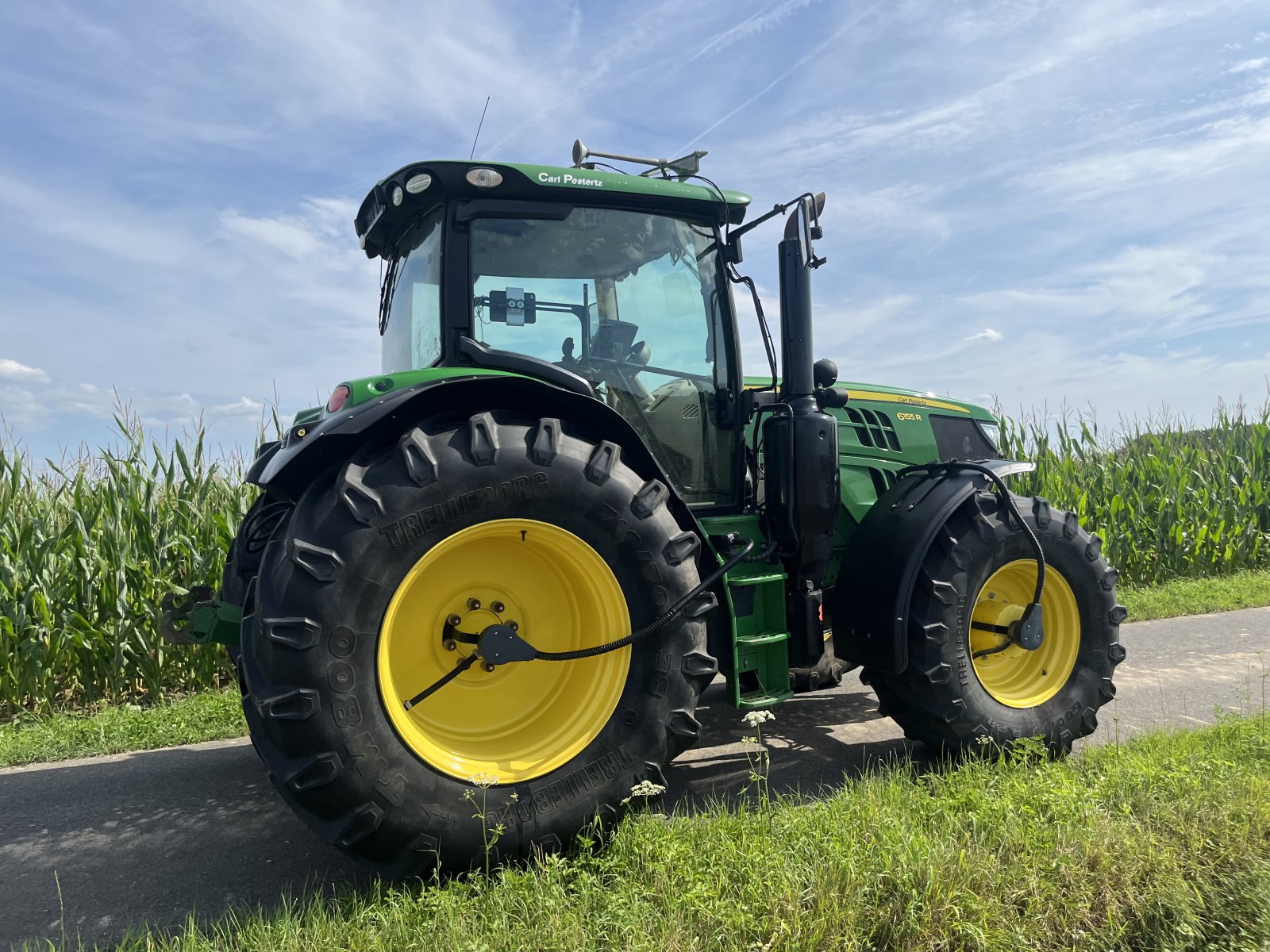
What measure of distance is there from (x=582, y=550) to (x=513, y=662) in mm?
461

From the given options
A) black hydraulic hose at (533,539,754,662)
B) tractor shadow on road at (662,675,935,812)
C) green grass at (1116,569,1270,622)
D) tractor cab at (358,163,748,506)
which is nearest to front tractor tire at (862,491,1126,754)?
tractor shadow on road at (662,675,935,812)

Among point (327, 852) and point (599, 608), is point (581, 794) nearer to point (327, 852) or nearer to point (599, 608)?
point (599, 608)

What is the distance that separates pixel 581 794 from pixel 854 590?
1610mm

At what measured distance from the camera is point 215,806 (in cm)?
348

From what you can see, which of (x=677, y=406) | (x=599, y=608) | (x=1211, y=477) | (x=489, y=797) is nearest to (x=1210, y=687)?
(x=677, y=406)

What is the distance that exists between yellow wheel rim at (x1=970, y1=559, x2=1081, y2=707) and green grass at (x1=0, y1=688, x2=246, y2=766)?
12.6 feet

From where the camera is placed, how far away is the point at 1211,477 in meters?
10.1

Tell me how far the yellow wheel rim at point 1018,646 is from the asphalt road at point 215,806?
1.35 ft

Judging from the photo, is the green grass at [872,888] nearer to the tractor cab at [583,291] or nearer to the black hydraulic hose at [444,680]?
the black hydraulic hose at [444,680]

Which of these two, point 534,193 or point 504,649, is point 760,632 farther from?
point 534,193

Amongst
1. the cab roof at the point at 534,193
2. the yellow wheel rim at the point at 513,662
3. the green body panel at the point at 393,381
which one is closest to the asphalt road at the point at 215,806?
the yellow wheel rim at the point at 513,662

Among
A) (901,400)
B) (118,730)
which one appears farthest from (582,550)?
(118,730)

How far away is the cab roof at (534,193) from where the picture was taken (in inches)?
129

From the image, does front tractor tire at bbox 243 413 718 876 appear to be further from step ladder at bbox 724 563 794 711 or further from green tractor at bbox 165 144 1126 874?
step ladder at bbox 724 563 794 711
